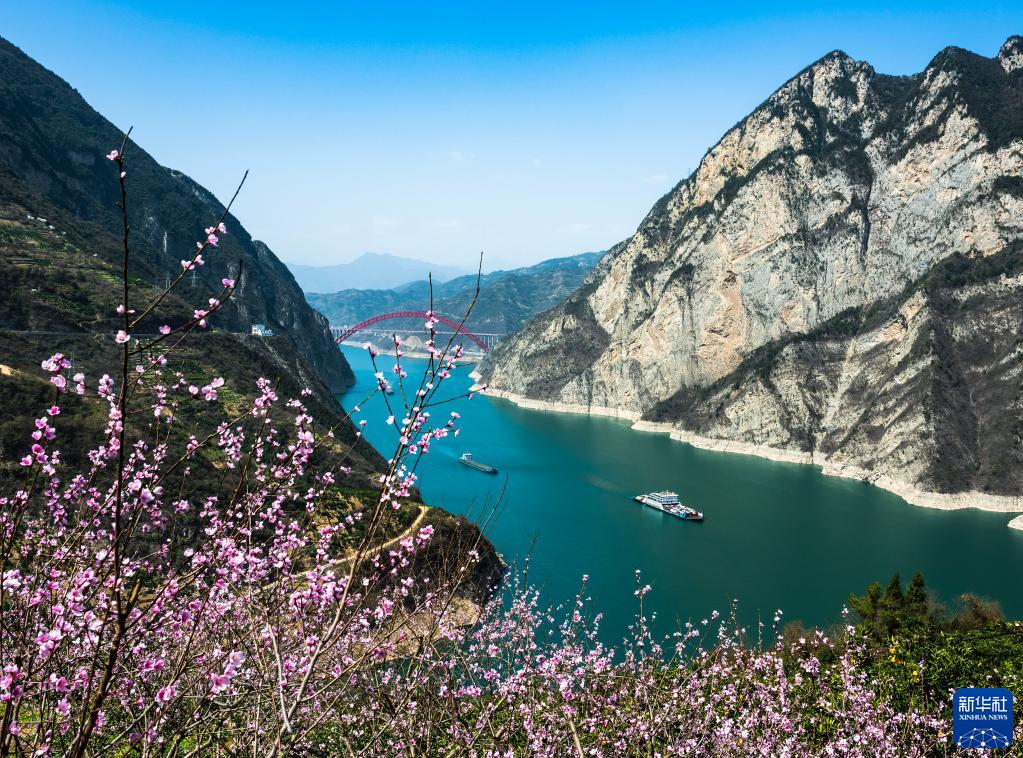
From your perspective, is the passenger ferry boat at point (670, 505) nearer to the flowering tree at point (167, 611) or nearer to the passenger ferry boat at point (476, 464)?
the passenger ferry boat at point (476, 464)

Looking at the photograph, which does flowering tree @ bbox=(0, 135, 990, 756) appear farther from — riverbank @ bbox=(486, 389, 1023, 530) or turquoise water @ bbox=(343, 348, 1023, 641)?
riverbank @ bbox=(486, 389, 1023, 530)

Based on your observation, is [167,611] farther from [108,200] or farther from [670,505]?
[108,200]

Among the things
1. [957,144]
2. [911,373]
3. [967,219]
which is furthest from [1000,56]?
[911,373]

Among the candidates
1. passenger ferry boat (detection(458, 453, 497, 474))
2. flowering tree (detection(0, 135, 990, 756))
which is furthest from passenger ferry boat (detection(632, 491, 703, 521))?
flowering tree (detection(0, 135, 990, 756))

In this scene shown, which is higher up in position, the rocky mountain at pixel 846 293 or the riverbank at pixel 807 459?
the rocky mountain at pixel 846 293

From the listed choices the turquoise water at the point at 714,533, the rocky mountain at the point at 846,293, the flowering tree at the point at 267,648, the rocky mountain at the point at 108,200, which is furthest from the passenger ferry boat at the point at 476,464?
the flowering tree at the point at 267,648
